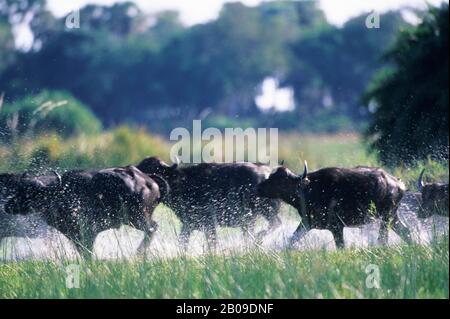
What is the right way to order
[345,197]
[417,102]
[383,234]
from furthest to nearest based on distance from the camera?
1. [417,102]
2. [345,197]
3. [383,234]

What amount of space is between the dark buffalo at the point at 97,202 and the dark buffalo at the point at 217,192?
966mm

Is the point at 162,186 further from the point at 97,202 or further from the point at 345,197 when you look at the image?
the point at 345,197

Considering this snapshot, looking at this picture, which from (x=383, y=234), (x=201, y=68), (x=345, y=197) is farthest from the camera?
(x=201, y=68)

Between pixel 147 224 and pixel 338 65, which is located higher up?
pixel 338 65

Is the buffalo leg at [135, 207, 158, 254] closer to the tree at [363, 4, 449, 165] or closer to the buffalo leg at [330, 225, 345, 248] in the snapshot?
the buffalo leg at [330, 225, 345, 248]

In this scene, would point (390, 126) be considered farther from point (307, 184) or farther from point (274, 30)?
point (274, 30)

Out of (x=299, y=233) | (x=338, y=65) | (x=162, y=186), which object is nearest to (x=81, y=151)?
(x=162, y=186)

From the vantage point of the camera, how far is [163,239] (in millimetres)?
9656

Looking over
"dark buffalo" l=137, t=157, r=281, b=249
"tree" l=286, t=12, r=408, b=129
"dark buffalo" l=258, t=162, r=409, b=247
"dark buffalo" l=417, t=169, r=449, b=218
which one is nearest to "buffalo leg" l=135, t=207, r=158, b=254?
"dark buffalo" l=137, t=157, r=281, b=249

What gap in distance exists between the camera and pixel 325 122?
44781mm

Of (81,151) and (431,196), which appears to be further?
(81,151)

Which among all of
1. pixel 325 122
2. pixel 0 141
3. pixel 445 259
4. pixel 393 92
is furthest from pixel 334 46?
pixel 445 259

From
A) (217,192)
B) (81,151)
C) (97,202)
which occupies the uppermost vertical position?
(81,151)

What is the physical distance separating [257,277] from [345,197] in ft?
11.6
